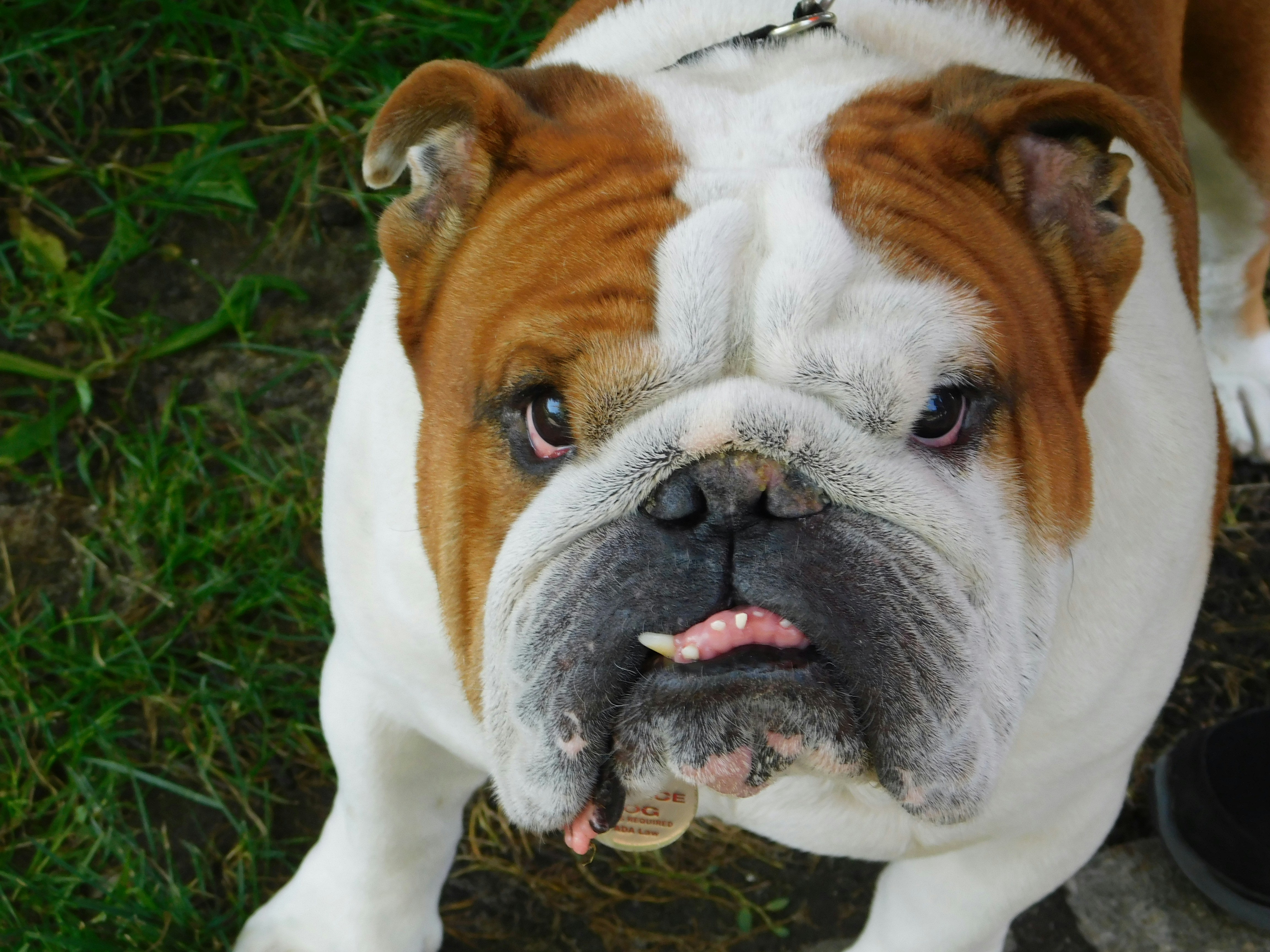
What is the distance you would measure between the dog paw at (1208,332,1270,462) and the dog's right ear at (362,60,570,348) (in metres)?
2.39

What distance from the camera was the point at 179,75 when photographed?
12.2 ft

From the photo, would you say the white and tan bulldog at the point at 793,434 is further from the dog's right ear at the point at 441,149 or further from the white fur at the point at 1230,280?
the white fur at the point at 1230,280

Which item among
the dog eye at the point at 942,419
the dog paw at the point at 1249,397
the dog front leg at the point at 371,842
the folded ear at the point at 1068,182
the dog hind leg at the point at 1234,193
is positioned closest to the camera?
the dog eye at the point at 942,419

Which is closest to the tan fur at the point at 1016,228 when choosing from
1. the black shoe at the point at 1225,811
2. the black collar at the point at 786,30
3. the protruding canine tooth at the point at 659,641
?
the black collar at the point at 786,30

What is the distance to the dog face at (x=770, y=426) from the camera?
1578 mm

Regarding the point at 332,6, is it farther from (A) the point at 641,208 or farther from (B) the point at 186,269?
(A) the point at 641,208

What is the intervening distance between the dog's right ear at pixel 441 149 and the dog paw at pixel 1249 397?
2.39 m

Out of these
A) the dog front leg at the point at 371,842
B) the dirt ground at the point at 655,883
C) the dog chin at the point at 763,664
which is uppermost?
the dog chin at the point at 763,664

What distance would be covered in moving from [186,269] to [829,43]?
2.10 metres

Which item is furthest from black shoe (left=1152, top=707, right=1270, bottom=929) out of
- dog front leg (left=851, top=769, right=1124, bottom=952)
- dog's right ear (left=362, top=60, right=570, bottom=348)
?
dog's right ear (left=362, top=60, right=570, bottom=348)

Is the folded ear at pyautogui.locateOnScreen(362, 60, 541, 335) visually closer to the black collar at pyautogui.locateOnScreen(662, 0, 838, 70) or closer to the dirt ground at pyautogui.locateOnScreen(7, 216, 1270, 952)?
the black collar at pyautogui.locateOnScreen(662, 0, 838, 70)

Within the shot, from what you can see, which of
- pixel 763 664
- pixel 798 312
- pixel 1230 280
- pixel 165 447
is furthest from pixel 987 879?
pixel 165 447

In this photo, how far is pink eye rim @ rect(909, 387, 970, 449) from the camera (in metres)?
1.66

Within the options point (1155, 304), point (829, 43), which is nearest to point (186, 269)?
point (829, 43)
